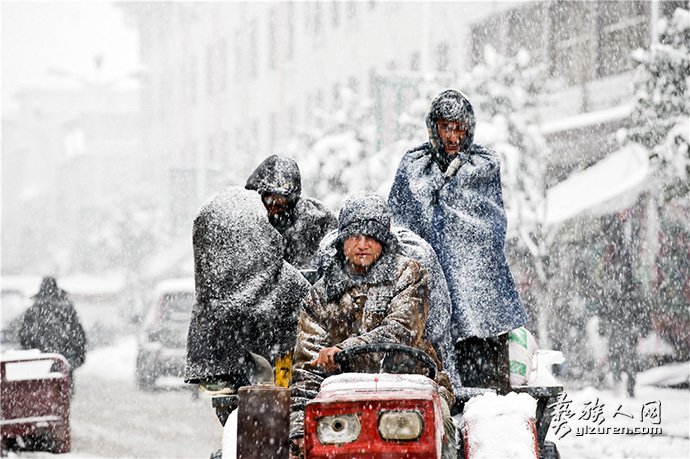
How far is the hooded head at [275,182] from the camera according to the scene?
309 inches

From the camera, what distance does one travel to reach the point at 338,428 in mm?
5254

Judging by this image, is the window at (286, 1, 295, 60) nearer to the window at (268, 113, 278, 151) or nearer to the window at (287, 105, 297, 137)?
the window at (287, 105, 297, 137)

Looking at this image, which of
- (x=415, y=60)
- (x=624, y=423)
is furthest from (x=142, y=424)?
(x=415, y=60)

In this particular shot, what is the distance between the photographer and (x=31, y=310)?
1997 centimetres

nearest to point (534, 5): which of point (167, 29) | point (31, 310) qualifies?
point (31, 310)

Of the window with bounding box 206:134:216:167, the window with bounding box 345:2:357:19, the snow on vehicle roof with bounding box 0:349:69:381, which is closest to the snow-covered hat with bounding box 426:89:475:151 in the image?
the snow on vehicle roof with bounding box 0:349:69:381

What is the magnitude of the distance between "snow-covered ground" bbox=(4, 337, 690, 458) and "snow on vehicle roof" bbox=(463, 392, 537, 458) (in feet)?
13.2

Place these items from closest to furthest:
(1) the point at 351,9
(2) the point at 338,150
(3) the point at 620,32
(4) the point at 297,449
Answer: (4) the point at 297,449 < (2) the point at 338,150 < (3) the point at 620,32 < (1) the point at 351,9

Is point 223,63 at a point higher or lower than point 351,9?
higher

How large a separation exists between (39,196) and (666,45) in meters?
59.8

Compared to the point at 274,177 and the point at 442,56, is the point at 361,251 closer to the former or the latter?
the point at 274,177

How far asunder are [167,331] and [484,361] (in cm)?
1470

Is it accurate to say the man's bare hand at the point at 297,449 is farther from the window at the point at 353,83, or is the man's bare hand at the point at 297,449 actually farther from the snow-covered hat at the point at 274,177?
the window at the point at 353,83

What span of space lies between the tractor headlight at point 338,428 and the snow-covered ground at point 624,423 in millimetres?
4990
